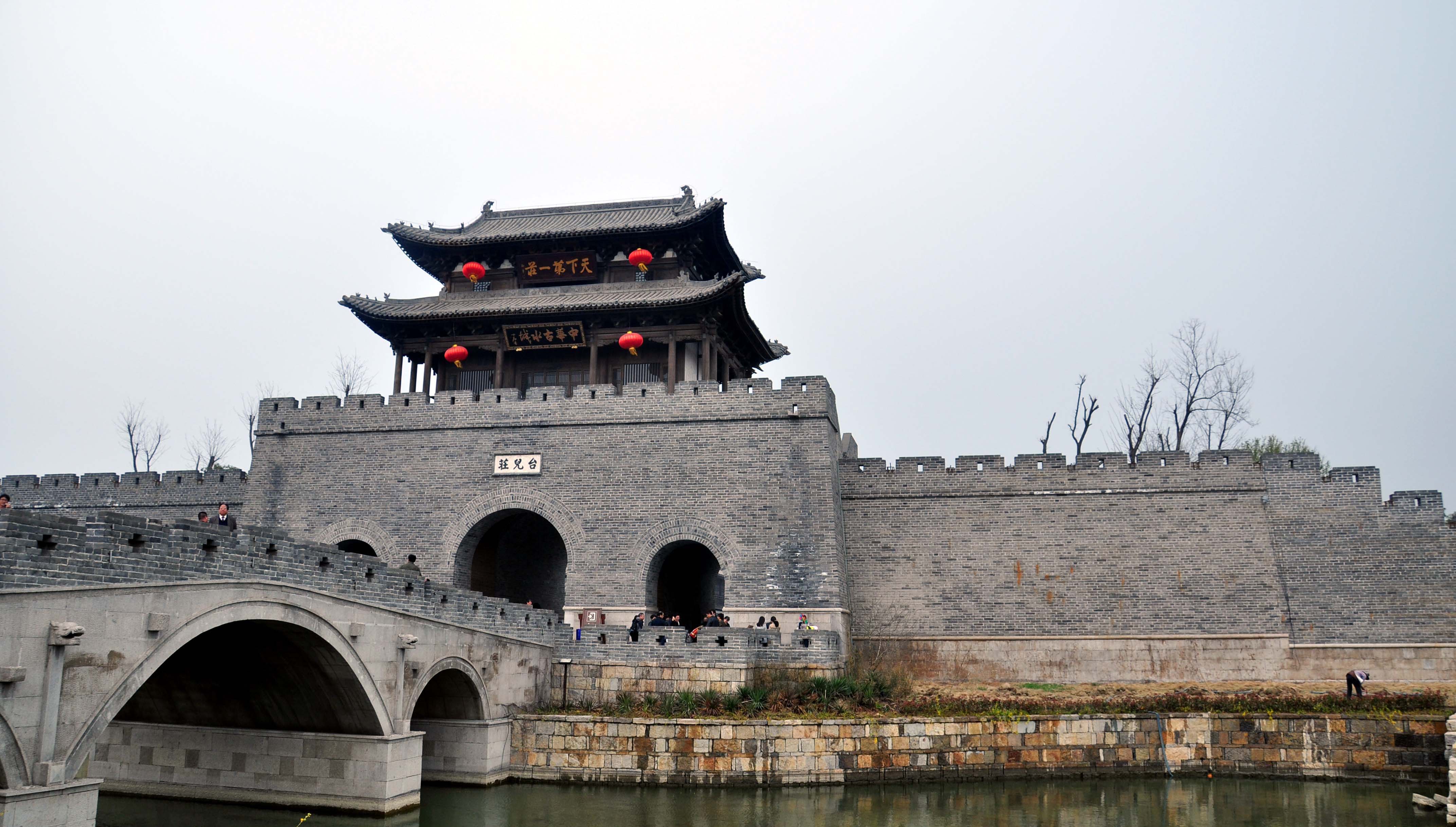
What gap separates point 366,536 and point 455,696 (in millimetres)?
5382

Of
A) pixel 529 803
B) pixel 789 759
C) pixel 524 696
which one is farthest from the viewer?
pixel 524 696

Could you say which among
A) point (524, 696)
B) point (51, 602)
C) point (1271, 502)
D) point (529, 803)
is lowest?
point (529, 803)

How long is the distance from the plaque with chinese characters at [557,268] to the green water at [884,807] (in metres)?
10.1

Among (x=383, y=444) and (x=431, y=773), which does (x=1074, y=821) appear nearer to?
(x=431, y=773)

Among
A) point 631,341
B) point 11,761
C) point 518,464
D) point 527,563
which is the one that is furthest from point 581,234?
point 11,761

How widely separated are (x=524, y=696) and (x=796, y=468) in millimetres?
5527

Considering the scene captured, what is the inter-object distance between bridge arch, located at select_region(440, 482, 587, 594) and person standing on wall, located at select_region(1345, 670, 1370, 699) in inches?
438

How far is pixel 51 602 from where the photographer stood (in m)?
7.19

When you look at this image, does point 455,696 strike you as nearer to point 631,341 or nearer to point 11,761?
point 11,761

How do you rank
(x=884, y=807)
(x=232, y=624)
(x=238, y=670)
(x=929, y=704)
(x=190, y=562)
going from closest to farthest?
(x=190, y=562)
(x=232, y=624)
(x=238, y=670)
(x=884, y=807)
(x=929, y=704)

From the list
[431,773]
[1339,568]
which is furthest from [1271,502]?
[431,773]

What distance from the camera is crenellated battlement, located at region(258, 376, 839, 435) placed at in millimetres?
16703

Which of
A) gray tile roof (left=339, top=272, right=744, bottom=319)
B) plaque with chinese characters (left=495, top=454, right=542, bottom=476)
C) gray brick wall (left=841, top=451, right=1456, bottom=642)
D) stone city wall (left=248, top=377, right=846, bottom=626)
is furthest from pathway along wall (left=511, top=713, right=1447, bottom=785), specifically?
gray tile roof (left=339, top=272, right=744, bottom=319)

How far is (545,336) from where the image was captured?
18828 millimetres
